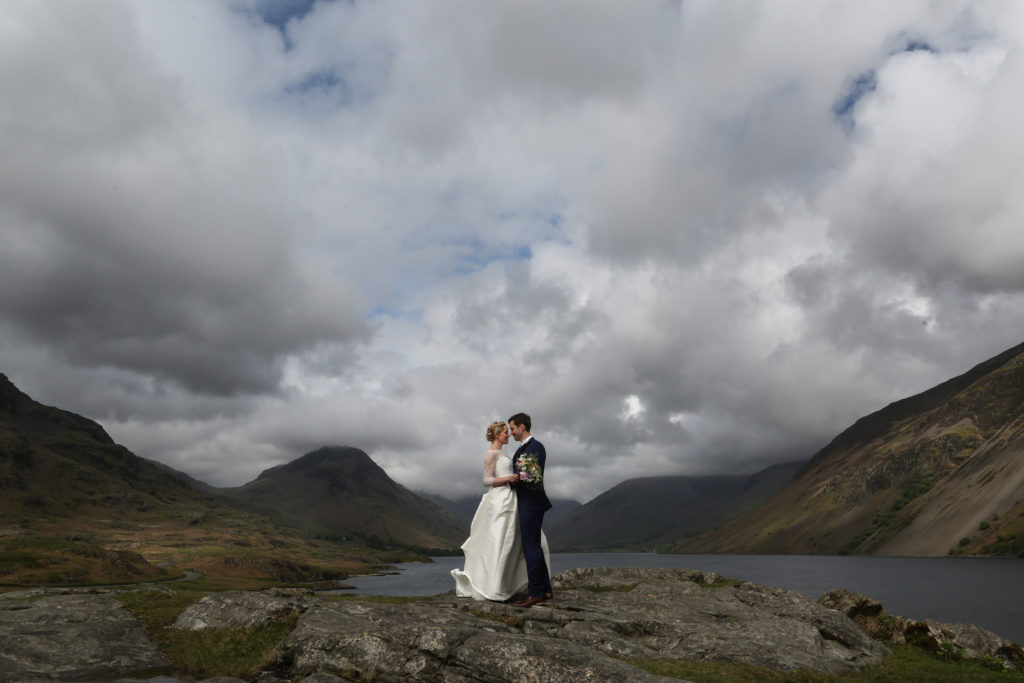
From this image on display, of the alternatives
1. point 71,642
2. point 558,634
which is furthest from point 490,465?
point 71,642

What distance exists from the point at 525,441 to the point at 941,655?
716 inches

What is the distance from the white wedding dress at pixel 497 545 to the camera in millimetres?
20625

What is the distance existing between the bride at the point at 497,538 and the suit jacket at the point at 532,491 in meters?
0.48

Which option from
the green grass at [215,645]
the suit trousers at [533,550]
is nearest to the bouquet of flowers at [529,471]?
the suit trousers at [533,550]

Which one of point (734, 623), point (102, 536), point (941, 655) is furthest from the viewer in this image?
point (102, 536)

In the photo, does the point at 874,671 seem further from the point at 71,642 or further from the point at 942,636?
the point at 71,642

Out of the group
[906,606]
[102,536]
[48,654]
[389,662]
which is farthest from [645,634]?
[102,536]

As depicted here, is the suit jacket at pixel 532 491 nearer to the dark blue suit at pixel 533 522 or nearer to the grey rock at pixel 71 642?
the dark blue suit at pixel 533 522

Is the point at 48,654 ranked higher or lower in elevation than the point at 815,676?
higher

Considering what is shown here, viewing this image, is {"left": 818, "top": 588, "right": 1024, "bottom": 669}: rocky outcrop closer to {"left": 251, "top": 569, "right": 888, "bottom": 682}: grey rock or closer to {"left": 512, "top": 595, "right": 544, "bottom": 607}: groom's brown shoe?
{"left": 251, "top": 569, "right": 888, "bottom": 682}: grey rock

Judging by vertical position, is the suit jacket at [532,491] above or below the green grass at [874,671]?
above

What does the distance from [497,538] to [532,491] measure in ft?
7.10

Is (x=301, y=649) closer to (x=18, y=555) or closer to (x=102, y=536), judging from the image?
(x=18, y=555)

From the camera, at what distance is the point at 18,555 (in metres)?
98.9
